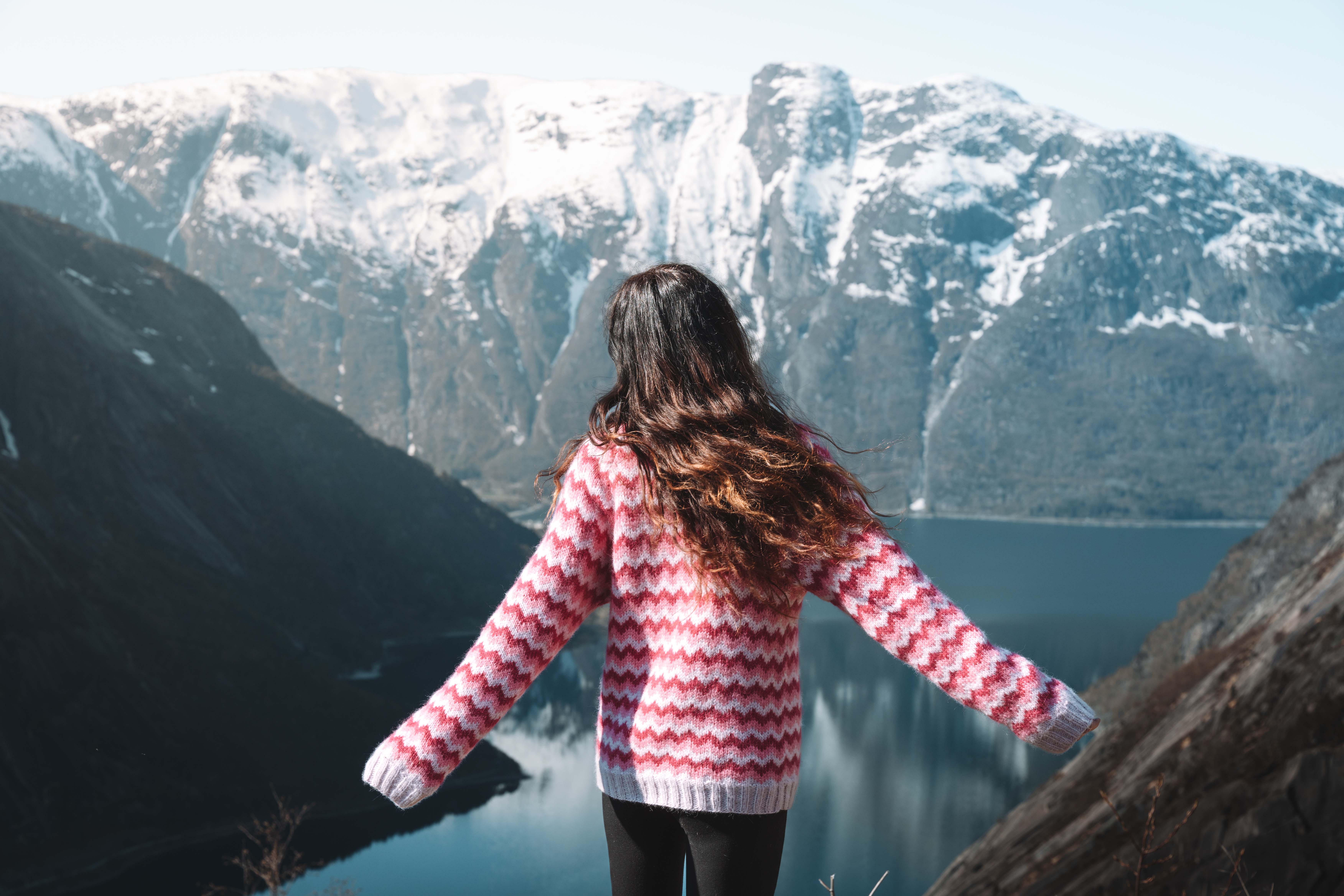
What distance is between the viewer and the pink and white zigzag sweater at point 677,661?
10.4 ft

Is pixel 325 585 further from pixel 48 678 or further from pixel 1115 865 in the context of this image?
pixel 1115 865

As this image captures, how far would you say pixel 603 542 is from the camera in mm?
3340

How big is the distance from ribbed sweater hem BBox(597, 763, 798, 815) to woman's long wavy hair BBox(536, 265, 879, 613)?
0.56m

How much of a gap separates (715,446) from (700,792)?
107 centimetres

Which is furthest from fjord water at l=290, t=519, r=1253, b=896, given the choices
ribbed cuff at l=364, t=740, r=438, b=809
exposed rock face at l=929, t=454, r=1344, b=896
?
ribbed cuff at l=364, t=740, r=438, b=809

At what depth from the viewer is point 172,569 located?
9088 centimetres

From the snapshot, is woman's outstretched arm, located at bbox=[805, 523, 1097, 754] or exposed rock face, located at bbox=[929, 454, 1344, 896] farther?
exposed rock face, located at bbox=[929, 454, 1344, 896]

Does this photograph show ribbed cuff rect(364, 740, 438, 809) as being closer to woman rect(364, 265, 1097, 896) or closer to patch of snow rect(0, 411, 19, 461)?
woman rect(364, 265, 1097, 896)

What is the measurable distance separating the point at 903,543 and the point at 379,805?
77.7 metres

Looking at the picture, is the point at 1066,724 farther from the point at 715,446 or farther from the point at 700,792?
the point at 715,446

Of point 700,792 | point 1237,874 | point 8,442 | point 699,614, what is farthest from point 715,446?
point 8,442

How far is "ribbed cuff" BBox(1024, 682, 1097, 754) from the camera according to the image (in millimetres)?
3162

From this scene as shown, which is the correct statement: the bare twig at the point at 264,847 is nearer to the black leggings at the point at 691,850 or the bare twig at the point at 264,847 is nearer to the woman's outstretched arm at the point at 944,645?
the black leggings at the point at 691,850

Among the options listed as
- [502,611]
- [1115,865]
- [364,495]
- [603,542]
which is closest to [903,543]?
[603,542]
